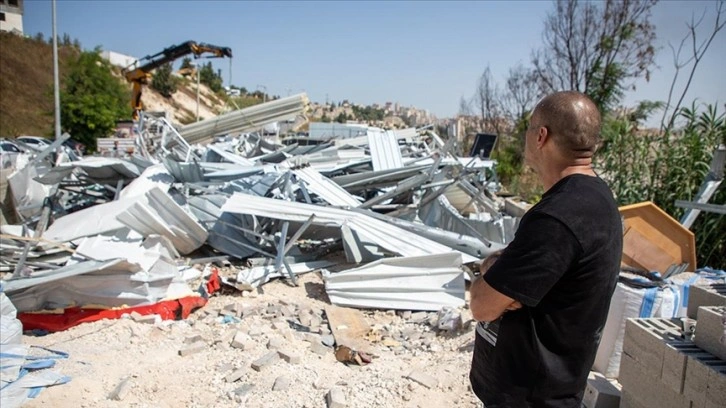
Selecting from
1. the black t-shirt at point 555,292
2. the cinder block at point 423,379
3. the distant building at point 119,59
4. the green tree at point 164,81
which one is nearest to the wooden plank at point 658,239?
the cinder block at point 423,379

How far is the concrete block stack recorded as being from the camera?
1.87 m

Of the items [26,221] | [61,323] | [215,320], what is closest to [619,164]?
[215,320]

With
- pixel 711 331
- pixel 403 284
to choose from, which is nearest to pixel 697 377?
pixel 711 331

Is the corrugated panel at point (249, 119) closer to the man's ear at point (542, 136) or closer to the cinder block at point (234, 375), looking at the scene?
the cinder block at point (234, 375)

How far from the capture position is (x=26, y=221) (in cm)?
625

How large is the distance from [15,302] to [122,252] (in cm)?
100

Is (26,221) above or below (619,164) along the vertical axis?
below

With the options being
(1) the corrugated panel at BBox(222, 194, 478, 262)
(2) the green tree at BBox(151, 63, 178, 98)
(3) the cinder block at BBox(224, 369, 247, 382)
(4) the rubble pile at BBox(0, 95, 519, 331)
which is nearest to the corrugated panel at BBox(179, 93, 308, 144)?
(4) the rubble pile at BBox(0, 95, 519, 331)

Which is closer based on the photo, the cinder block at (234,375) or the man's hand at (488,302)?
the man's hand at (488,302)

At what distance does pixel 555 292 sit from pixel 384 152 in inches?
250

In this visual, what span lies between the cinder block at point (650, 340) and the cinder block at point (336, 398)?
1.66 m

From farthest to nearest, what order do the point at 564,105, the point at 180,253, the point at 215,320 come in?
the point at 180,253 → the point at 215,320 → the point at 564,105

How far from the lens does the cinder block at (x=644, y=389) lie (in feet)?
6.75

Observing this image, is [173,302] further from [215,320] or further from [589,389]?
[589,389]
